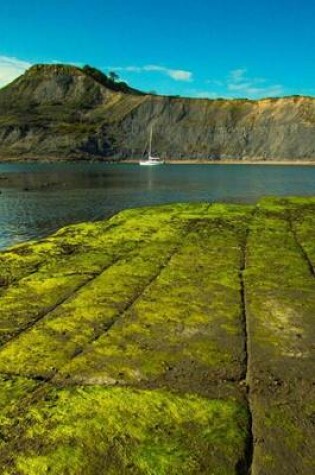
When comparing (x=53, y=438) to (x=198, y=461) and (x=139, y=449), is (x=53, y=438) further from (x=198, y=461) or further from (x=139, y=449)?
(x=198, y=461)

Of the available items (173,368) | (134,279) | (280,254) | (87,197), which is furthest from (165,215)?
(87,197)

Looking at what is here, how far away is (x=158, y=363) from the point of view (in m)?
11.8

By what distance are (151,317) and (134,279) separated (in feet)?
14.3

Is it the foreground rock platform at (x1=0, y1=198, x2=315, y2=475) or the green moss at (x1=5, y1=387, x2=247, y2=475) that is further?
the foreground rock platform at (x1=0, y1=198, x2=315, y2=475)

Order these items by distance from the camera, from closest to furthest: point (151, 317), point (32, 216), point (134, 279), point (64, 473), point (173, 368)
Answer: point (64, 473)
point (173, 368)
point (151, 317)
point (134, 279)
point (32, 216)

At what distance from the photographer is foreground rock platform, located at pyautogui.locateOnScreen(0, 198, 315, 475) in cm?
854

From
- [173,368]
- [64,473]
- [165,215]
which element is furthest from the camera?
[165,215]

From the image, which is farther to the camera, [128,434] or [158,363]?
[158,363]

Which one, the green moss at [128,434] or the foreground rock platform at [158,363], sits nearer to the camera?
the green moss at [128,434]

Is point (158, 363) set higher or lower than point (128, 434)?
lower

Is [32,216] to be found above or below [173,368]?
below

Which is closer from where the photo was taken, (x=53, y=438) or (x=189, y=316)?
(x=53, y=438)

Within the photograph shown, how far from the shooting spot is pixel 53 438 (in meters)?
8.88

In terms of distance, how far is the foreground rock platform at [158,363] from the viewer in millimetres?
8539
